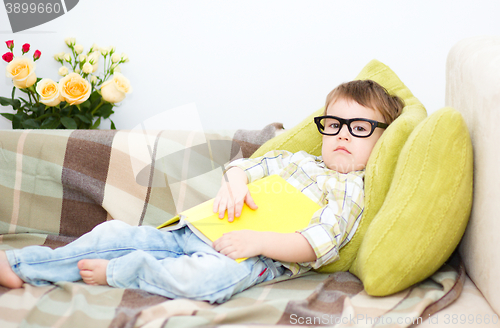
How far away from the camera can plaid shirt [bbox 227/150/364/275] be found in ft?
3.03

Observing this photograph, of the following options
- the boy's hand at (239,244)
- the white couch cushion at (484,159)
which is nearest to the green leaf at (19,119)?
the boy's hand at (239,244)

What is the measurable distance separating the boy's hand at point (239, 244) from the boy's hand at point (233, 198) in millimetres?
79

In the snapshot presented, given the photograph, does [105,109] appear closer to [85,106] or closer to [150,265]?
[85,106]

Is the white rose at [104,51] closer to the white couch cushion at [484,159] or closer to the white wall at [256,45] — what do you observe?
the white wall at [256,45]

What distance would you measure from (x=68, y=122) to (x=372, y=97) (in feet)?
3.86

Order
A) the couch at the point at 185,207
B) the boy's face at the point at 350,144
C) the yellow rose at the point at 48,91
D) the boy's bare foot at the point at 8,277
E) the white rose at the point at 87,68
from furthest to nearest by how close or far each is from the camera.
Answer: the white rose at the point at 87,68 < the yellow rose at the point at 48,91 < the boy's face at the point at 350,144 < the boy's bare foot at the point at 8,277 < the couch at the point at 185,207

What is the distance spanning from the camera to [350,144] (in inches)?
43.6

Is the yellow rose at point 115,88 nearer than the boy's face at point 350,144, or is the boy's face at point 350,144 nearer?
the boy's face at point 350,144

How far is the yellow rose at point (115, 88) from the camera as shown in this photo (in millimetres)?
1486

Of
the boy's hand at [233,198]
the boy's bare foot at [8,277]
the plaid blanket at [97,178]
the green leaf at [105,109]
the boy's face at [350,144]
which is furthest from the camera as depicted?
the green leaf at [105,109]

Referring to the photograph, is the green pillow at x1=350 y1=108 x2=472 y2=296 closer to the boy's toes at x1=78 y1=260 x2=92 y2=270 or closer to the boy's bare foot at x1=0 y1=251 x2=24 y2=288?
the boy's toes at x1=78 y1=260 x2=92 y2=270

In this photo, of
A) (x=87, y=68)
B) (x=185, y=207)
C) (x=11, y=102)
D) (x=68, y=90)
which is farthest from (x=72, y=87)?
(x=185, y=207)

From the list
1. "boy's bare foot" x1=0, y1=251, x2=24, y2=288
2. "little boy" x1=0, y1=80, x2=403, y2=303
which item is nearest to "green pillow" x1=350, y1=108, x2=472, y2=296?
"little boy" x1=0, y1=80, x2=403, y2=303

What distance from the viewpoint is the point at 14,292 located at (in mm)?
877
